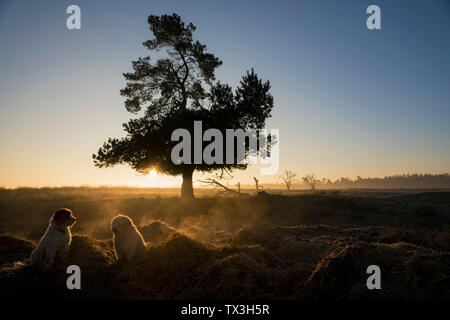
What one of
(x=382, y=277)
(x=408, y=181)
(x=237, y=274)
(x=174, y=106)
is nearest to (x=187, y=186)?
(x=174, y=106)

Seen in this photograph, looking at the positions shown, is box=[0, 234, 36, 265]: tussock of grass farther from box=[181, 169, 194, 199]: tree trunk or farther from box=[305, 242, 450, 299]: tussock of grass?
box=[181, 169, 194, 199]: tree trunk

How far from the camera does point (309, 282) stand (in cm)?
378

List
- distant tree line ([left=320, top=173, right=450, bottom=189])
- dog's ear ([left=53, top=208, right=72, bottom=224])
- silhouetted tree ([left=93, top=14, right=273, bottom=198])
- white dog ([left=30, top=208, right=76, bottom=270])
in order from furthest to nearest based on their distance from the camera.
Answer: distant tree line ([left=320, top=173, right=450, bottom=189]) → silhouetted tree ([left=93, top=14, right=273, bottom=198]) → dog's ear ([left=53, top=208, right=72, bottom=224]) → white dog ([left=30, top=208, right=76, bottom=270])

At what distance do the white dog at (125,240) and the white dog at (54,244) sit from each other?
3.90ft

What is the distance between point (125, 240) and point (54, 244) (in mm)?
1626

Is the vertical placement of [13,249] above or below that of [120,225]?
below

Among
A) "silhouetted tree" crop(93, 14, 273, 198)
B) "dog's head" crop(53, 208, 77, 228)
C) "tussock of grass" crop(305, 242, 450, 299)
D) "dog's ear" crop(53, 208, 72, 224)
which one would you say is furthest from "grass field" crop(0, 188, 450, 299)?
"silhouetted tree" crop(93, 14, 273, 198)

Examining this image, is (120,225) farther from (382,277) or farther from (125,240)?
(382,277)

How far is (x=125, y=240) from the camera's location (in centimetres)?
596

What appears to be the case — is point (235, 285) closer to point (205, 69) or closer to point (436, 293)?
point (436, 293)

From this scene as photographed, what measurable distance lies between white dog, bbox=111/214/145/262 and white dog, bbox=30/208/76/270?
1.19 m

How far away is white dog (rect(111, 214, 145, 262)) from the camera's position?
5.87 m
